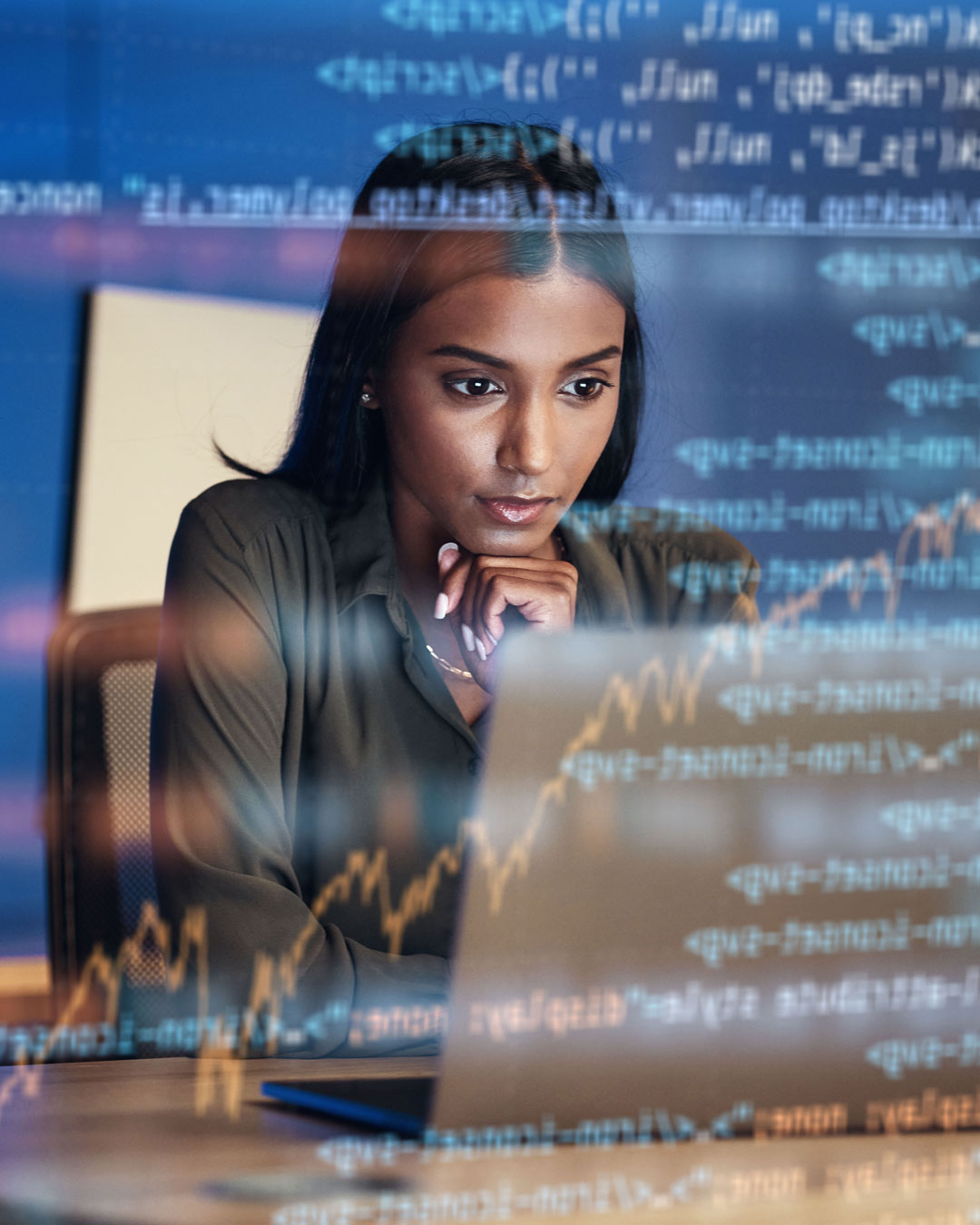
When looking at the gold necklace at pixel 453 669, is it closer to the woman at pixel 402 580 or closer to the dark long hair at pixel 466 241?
the woman at pixel 402 580

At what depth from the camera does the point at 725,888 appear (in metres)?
0.66

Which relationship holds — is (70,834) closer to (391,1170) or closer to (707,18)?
(391,1170)

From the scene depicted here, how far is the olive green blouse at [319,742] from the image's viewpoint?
745mm

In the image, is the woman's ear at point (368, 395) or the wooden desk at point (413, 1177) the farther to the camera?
the woman's ear at point (368, 395)

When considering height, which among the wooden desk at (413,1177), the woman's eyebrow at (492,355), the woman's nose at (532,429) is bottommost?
the wooden desk at (413,1177)

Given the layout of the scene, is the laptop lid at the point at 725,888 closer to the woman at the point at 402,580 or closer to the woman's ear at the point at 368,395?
the woman at the point at 402,580

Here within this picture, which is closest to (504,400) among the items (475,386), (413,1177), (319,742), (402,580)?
(475,386)

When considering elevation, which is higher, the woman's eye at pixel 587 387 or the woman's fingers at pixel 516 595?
the woman's eye at pixel 587 387

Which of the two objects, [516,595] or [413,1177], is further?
[516,595]

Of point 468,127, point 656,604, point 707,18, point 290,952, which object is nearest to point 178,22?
point 468,127

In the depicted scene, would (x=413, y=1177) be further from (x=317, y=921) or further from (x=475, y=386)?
(x=475, y=386)

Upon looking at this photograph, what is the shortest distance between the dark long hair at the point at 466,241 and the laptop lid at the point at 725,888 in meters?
0.17

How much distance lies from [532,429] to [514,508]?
0.17 feet

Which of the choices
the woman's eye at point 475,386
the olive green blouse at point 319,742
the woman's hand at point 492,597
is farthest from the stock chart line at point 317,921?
the woman's eye at point 475,386
